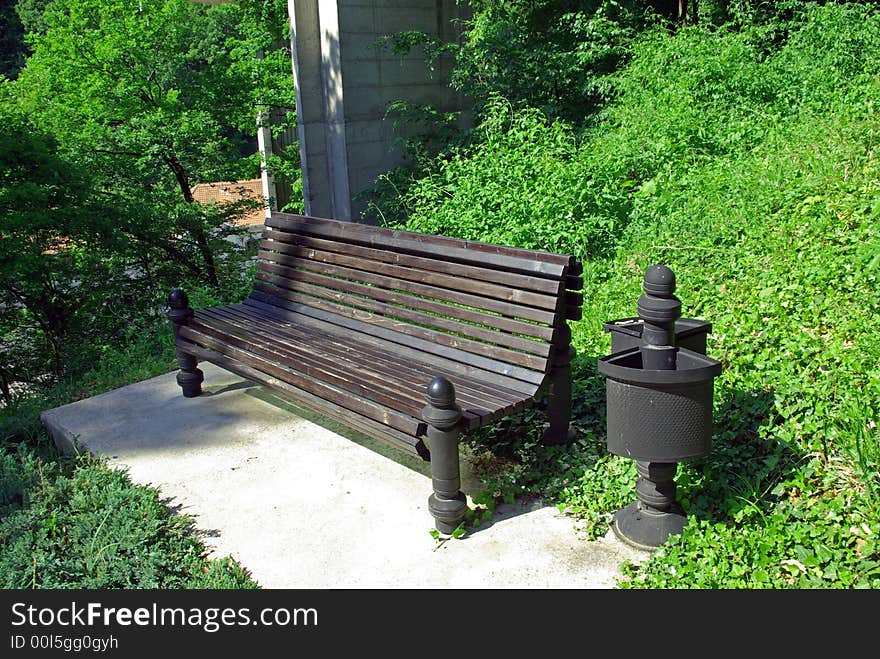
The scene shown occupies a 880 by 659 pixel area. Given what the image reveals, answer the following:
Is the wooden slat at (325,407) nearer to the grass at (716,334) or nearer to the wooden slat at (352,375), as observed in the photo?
the wooden slat at (352,375)

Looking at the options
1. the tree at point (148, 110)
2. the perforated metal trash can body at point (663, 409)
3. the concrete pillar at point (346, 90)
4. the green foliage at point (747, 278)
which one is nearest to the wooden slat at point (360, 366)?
the green foliage at point (747, 278)

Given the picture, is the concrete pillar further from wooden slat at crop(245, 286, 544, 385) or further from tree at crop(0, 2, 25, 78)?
tree at crop(0, 2, 25, 78)

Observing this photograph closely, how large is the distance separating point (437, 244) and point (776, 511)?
2280 mm

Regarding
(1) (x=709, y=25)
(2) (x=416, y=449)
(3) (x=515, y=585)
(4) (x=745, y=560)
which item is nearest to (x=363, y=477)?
(2) (x=416, y=449)

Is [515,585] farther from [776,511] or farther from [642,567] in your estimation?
[776,511]

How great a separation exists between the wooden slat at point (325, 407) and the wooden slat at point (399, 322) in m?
0.70

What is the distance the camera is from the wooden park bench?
12.4 ft

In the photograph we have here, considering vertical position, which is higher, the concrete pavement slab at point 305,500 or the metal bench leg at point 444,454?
the metal bench leg at point 444,454

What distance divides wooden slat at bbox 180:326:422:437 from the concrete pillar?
5788 mm

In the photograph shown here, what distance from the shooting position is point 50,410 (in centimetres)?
555

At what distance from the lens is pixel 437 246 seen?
465 cm

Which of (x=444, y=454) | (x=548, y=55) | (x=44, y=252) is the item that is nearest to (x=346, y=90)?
(x=548, y=55)

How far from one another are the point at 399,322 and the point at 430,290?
35cm

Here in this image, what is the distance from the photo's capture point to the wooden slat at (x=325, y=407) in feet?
12.3
